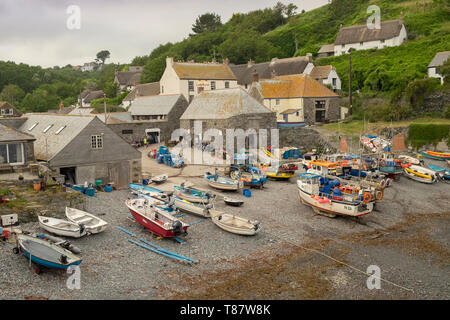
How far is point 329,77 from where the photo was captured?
5438cm

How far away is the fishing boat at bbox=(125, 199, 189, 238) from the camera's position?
18484 mm

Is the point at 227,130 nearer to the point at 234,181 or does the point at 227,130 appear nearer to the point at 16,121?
the point at 234,181

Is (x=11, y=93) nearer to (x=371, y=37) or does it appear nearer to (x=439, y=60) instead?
(x=371, y=37)

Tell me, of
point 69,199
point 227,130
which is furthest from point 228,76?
point 69,199

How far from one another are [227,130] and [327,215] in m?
17.4

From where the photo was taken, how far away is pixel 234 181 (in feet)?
90.2

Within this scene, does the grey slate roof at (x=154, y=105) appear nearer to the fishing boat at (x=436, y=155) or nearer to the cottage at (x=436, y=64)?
the fishing boat at (x=436, y=155)

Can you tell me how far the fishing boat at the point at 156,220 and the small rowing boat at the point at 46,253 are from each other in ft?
14.2

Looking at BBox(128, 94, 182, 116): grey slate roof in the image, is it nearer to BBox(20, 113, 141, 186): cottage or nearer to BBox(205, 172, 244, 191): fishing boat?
BBox(20, 113, 141, 186): cottage

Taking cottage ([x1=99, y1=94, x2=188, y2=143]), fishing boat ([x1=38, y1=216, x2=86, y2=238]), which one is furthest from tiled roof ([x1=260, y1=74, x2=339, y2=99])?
fishing boat ([x1=38, y1=216, x2=86, y2=238])

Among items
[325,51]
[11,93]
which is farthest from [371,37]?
[11,93]

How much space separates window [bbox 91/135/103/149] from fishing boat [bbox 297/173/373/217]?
13299mm

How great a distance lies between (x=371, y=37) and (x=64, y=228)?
2452 inches
